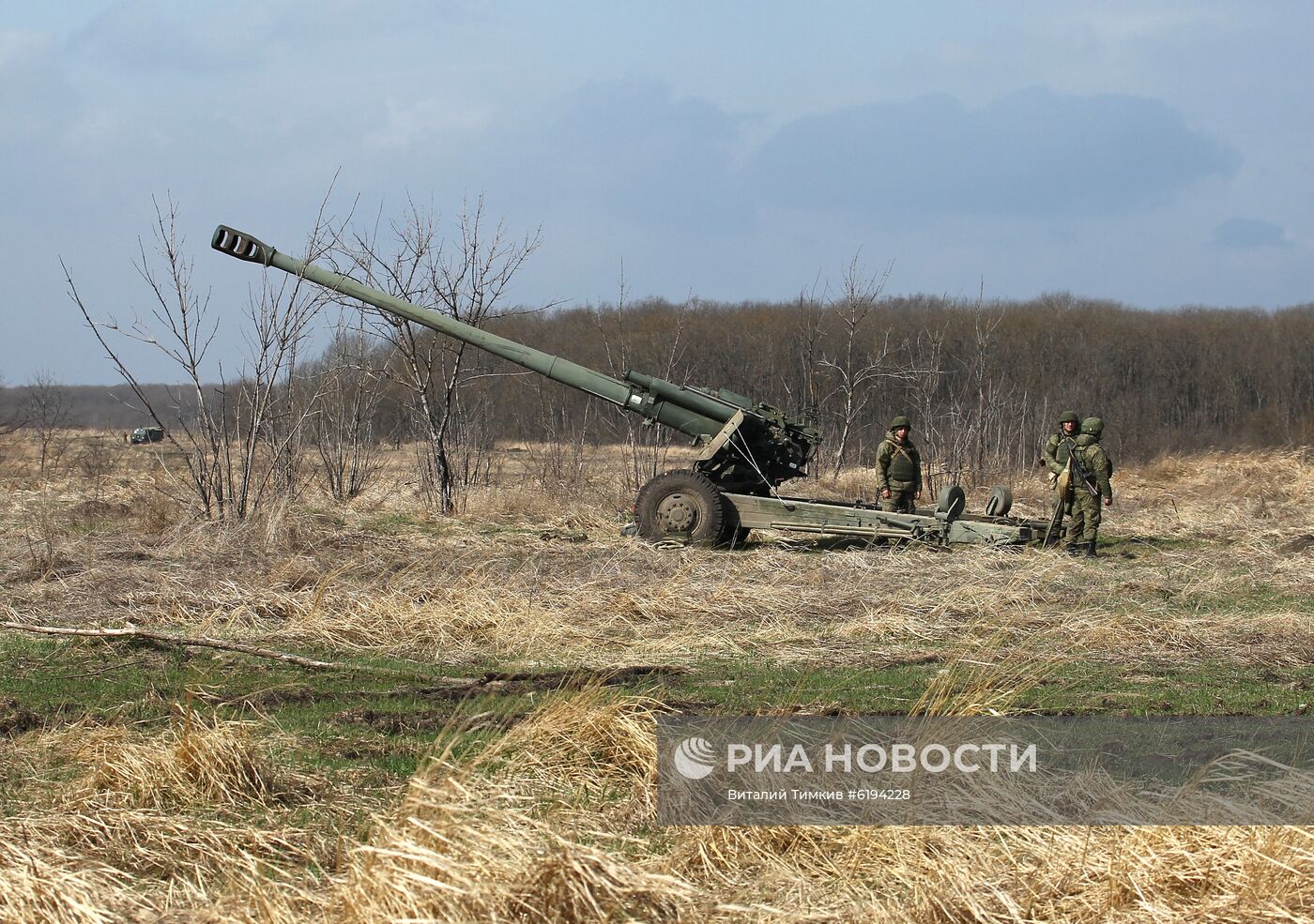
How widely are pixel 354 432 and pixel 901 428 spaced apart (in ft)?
28.8

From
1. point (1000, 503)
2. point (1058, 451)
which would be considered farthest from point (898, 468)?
point (1058, 451)

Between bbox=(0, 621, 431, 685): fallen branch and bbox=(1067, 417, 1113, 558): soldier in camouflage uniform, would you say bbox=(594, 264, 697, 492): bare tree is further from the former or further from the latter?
bbox=(0, 621, 431, 685): fallen branch

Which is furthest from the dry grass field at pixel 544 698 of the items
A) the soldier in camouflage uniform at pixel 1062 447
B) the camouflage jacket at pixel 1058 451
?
the camouflage jacket at pixel 1058 451

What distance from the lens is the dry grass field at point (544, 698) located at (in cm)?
387

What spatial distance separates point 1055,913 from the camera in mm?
3859

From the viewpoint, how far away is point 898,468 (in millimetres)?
14320

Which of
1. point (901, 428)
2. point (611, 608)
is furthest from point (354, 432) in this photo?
point (611, 608)

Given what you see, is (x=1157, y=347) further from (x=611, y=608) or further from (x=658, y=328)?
(x=611, y=608)
